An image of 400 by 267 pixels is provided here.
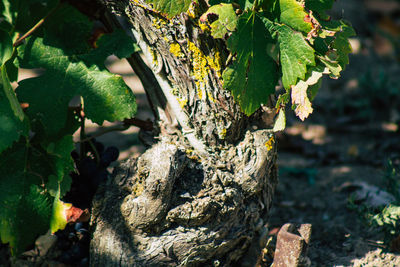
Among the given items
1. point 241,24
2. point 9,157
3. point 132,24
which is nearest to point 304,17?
point 241,24

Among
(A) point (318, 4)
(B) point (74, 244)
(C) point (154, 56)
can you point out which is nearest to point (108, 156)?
(B) point (74, 244)

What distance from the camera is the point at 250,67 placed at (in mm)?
1636

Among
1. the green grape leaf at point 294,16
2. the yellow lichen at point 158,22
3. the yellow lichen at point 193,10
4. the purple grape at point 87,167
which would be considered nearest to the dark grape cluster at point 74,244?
the purple grape at point 87,167

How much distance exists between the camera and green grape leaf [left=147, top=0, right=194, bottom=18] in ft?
5.21

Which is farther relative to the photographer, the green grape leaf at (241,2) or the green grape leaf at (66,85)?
the green grape leaf at (66,85)

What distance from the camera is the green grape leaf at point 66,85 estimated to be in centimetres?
173

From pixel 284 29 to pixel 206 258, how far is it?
3.24 feet

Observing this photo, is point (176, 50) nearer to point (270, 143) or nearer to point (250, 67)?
point (250, 67)

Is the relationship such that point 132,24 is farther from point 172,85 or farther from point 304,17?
point 304,17

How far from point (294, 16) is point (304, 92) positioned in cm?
29

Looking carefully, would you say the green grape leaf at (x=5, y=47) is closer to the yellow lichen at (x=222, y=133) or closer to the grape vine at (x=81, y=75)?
the grape vine at (x=81, y=75)

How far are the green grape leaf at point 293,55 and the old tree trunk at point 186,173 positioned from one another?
0.91ft

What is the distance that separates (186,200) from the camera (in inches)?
68.9

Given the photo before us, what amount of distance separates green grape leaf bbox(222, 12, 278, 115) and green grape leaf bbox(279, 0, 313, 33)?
9 centimetres
